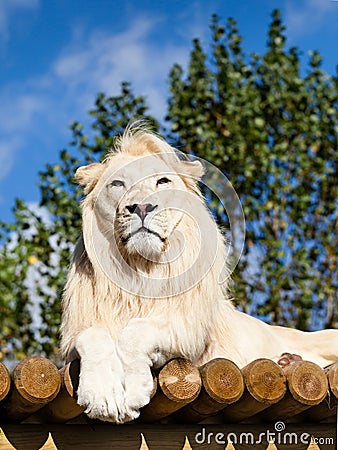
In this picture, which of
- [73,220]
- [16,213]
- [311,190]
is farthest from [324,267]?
[16,213]

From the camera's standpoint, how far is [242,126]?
5.64 metres

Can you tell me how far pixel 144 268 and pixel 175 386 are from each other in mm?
398

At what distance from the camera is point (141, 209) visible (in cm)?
218

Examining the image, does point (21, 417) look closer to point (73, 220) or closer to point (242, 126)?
point (73, 220)

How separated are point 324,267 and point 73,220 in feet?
6.24

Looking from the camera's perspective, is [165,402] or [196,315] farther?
[196,315]

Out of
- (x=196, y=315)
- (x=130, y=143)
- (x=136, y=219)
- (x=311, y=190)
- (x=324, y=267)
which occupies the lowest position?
(x=196, y=315)

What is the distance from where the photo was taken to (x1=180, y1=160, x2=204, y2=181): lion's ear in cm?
246

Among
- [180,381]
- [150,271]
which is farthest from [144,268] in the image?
[180,381]

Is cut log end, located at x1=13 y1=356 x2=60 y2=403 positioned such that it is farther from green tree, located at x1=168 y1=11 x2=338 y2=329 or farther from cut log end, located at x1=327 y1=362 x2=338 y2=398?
green tree, located at x1=168 y1=11 x2=338 y2=329

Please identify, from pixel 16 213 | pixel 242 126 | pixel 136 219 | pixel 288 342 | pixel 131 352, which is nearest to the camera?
pixel 131 352

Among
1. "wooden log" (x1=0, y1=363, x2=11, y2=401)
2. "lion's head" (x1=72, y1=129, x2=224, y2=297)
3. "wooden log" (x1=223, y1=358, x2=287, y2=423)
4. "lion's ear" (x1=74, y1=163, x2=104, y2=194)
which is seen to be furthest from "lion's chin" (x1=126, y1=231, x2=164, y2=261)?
"wooden log" (x1=0, y1=363, x2=11, y2=401)

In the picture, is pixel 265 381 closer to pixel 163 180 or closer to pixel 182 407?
pixel 182 407

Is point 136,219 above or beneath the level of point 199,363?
above
